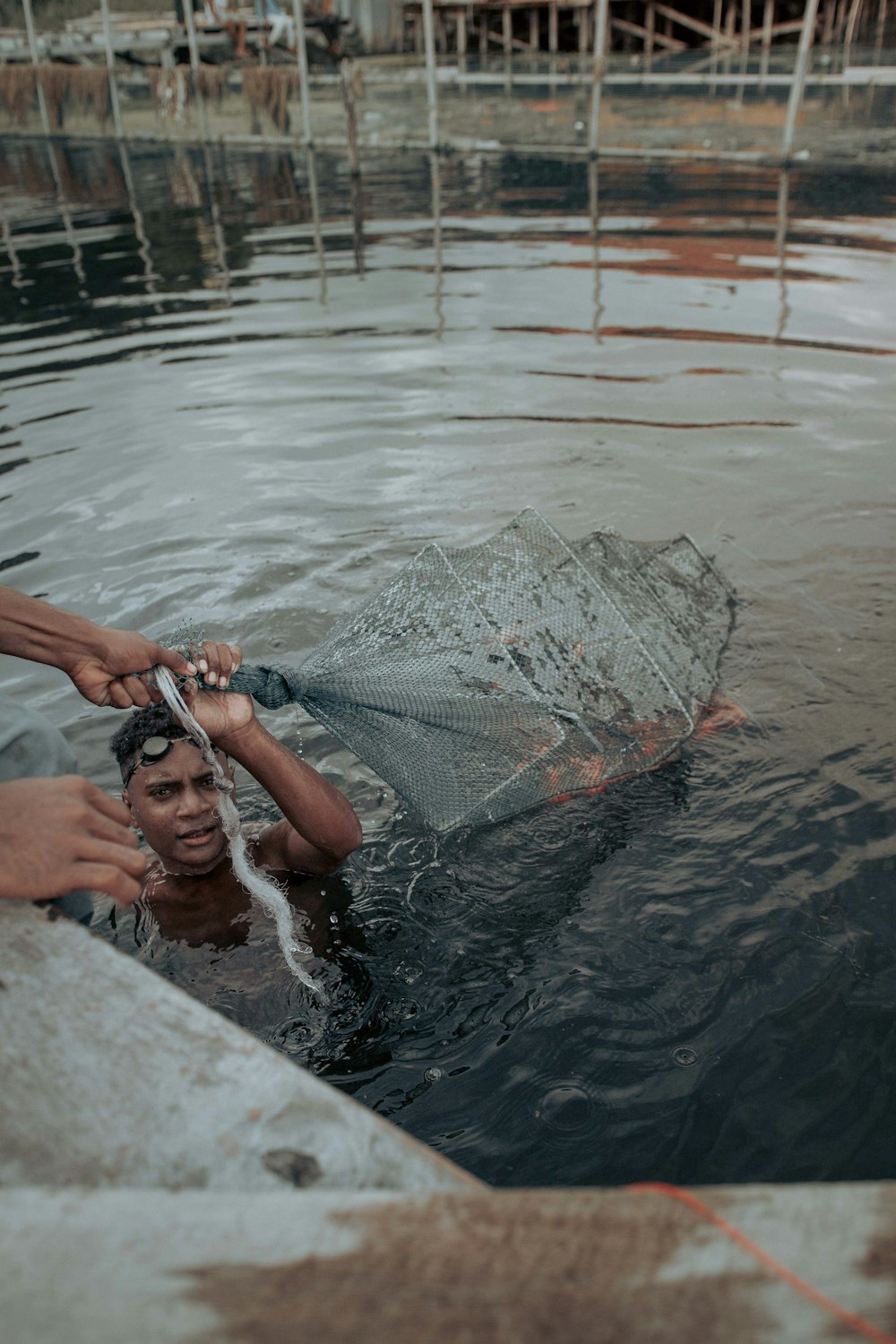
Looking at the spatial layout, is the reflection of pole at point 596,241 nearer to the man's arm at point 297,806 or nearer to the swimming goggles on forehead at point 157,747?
the man's arm at point 297,806

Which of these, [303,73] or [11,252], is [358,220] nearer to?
[11,252]

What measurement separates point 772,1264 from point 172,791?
2.70 metres

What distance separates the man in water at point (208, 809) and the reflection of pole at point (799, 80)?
16514 millimetres

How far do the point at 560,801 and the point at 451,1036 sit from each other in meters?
1.21

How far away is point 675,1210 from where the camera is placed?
1084 mm

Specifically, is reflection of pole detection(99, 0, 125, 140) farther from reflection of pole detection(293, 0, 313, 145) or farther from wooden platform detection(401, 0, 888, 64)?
wooden platform detection(401, 0, 888, 64)

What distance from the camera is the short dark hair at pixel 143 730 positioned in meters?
3.39

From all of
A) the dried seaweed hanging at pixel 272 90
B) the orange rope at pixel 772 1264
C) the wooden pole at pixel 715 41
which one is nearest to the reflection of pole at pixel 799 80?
the wooden pole at pixel 715 41

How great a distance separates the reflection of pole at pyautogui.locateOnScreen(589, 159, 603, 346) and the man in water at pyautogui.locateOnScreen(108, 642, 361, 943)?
726 cm

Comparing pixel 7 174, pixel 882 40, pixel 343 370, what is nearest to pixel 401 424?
pixel 343 370

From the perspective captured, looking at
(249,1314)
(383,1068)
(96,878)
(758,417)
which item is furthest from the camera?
(758,417)

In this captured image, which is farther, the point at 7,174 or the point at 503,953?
the point at 7,174

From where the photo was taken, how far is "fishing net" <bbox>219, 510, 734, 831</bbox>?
351 cm

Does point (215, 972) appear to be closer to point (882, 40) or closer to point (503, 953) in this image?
point (503, 953)
